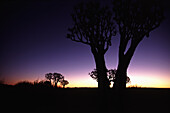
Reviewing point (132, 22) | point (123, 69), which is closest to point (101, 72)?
point (123, 69)

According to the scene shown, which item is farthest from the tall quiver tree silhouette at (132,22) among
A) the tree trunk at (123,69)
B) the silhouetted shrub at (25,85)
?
the silhouetted shrub at (25,85)

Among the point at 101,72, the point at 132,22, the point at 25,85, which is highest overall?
the point at 132,22

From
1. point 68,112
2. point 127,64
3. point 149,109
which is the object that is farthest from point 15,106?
point 127,64

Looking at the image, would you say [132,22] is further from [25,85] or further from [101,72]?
[25,85]

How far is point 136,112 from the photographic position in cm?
575

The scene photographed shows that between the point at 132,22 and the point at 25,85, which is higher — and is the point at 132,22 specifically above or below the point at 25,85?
above

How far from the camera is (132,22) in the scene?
35.8ft

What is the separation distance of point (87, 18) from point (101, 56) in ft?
11.9

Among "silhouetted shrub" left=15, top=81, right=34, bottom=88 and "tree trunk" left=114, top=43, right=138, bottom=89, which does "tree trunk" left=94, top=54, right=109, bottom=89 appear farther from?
"silhouetted shrub" left=15, top=81, right=34, bottom=88

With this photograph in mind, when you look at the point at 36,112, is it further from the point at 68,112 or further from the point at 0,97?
the point at 0,97

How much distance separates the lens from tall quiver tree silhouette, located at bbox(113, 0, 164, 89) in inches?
405

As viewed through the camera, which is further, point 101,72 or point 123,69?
point 101,72

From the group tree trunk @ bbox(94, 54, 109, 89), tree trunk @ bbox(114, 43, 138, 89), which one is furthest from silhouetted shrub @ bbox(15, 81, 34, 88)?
tree trunk @ bbox(114, 43, 138, 89)

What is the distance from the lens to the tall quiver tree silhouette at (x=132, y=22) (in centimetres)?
1029
